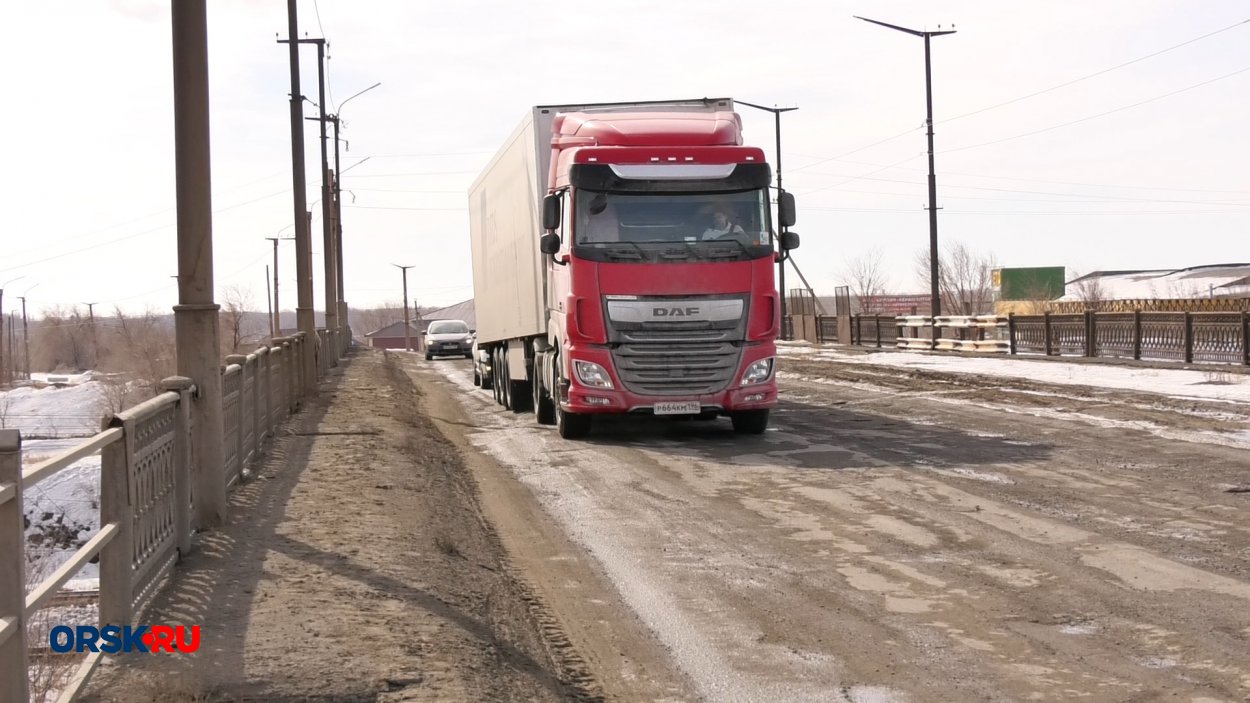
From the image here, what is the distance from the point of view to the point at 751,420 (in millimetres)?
16422

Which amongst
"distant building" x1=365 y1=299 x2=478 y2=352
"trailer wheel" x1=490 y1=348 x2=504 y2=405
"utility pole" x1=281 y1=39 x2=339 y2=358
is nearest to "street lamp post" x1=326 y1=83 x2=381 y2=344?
"utility pole" x1=281 y1=39 x2=339 y2=358

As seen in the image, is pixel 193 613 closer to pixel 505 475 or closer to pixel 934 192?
pixel 505 475

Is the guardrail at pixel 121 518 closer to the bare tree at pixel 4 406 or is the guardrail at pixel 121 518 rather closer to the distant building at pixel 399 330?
the bare tree at pixel 4 406

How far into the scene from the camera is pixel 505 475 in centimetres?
1359

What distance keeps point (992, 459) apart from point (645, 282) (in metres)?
4.48

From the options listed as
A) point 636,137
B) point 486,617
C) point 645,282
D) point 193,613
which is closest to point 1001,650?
point 486,617

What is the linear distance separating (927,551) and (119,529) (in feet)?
16.8

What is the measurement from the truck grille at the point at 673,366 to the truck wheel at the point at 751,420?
1.04 metres

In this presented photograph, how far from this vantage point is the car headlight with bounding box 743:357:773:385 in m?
15.5

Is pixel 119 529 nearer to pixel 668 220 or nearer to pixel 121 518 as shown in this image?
pixel 121 518

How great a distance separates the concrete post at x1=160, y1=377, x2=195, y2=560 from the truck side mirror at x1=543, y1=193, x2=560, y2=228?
7221 mm

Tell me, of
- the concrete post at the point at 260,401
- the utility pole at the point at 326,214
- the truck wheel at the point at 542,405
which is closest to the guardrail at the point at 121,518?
the concrete post at the point at 260,401

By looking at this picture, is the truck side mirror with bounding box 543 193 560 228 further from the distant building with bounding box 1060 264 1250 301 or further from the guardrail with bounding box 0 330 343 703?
the distant building with bounding box 1060 264 1250 301

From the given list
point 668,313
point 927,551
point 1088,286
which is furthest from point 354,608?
point 1088,286
